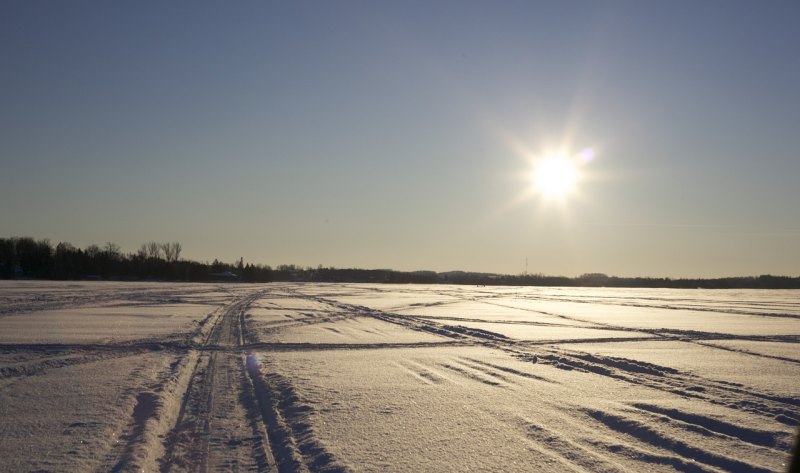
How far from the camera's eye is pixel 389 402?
6609mm

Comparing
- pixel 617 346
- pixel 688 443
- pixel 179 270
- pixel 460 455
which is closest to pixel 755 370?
pixel 617 346

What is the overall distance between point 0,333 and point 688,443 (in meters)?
13.4

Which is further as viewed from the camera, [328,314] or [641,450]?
[328,314]

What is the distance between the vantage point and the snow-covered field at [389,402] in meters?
4.54

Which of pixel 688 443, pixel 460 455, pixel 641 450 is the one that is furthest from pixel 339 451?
pixel 688 443

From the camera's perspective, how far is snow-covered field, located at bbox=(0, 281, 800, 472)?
4.54 metres

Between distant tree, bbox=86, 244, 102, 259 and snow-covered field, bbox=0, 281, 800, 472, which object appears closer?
snow-covered field, bbox=0, 281, 800, 472

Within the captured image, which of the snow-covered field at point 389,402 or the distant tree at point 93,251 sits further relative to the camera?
the distant tree at point 93,251

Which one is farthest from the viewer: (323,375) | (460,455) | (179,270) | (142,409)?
(179,270)

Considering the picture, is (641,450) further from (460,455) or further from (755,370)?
(755,370)

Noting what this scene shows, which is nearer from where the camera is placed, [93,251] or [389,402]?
[389,402]

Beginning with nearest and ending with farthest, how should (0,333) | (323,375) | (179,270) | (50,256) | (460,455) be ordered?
(460,455) < (323,375) < (0,333) < (50,256) < (179,270)

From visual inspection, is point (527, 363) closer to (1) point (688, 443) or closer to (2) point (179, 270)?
(1) point (688, 443)

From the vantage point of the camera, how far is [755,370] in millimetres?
8984
